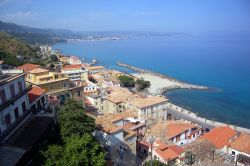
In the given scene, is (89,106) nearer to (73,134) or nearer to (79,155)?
(73,134)

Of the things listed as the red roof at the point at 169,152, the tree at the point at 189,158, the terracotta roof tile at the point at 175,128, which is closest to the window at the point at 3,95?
the red roof at the point at 169,152

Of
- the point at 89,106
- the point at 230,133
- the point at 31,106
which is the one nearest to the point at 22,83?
the point at 31,106

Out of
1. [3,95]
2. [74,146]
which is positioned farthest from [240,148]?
[3,95]

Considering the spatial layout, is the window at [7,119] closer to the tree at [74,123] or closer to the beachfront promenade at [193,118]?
the tree at [74,123]

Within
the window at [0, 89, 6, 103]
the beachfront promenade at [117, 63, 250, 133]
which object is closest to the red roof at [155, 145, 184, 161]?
the beachfront promenade at [117, 63, 250, 133]

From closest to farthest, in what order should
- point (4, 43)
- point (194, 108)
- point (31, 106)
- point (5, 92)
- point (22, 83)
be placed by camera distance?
point (5, 92) → point (22, 83) → point (31, 106) → point (194, 108) → point (4, 43)

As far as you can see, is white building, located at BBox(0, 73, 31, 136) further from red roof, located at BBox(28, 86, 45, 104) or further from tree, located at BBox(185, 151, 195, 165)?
tree, located at BBox(185, 151, 195, 165)
